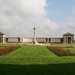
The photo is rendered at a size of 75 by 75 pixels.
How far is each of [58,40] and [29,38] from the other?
1113 cm

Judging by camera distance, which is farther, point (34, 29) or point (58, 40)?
point (58, 40)

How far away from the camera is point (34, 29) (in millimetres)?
59906

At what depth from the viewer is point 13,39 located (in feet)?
238
